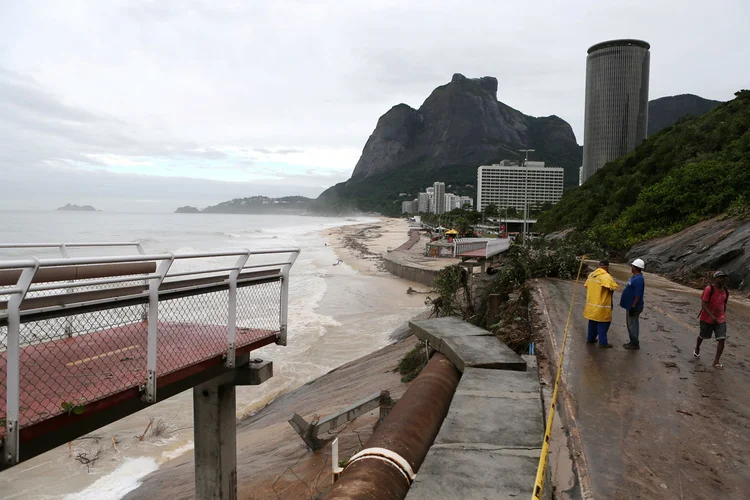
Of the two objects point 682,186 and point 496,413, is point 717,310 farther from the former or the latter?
point 682,186

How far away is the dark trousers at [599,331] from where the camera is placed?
7.79 m

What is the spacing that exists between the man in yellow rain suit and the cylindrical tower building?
4936 inches

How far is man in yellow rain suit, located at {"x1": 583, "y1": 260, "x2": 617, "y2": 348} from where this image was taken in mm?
7602

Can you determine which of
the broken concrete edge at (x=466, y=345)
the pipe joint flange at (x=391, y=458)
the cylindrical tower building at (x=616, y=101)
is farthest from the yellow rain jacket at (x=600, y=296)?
the cylindrical tower building at (x=616, y=101)

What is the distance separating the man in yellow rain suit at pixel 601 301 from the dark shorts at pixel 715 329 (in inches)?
48.6

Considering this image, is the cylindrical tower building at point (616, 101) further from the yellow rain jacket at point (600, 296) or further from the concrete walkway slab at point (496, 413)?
the concrete walkway slab at point (496, 413)

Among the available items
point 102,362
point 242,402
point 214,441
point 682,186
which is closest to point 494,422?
point 102,362

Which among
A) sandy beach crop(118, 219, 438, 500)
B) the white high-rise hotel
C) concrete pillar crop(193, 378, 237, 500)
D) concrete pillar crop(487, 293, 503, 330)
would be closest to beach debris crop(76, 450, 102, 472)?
sandy beach crop(118, 219, 438, 500)

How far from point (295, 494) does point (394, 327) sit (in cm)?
1320

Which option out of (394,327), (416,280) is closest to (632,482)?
(394,327)

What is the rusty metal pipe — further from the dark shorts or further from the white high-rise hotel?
the white high-rise hotel

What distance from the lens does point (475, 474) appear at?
9.87 feet

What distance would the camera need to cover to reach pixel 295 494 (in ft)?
20.0

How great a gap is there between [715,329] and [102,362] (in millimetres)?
7803
